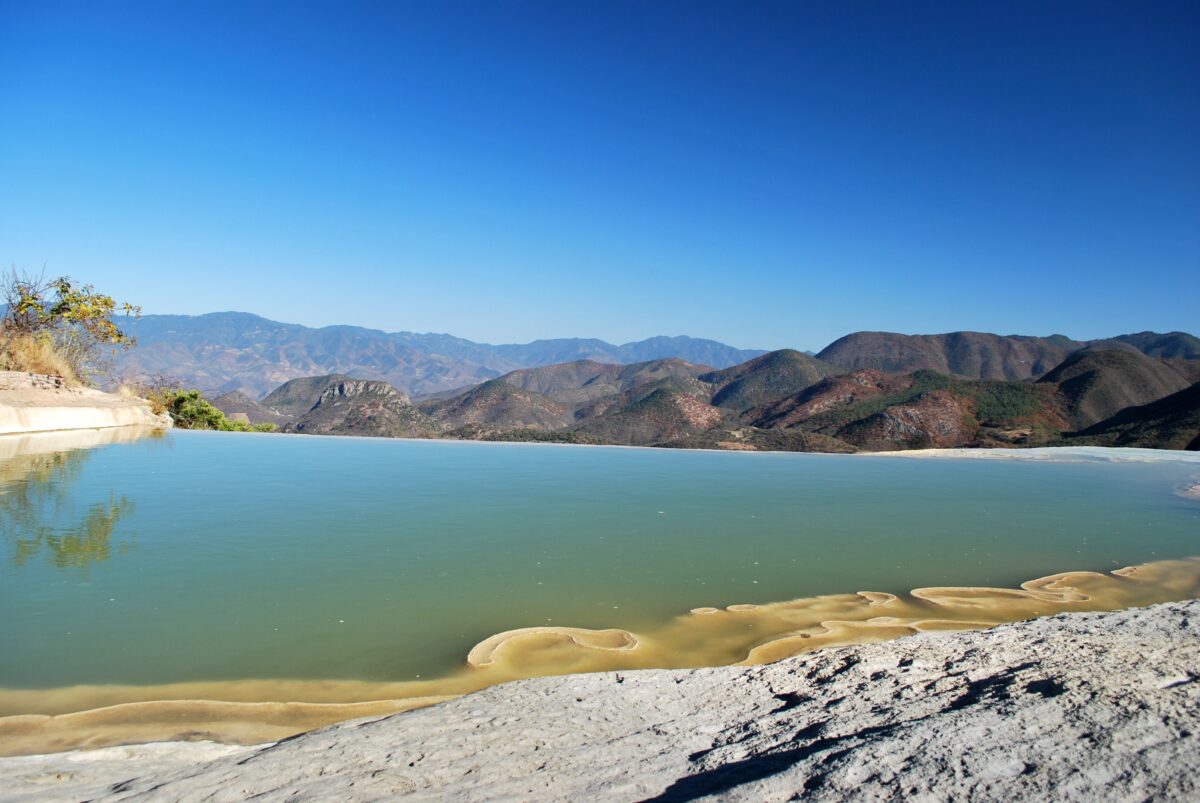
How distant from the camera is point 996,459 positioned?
1588cm

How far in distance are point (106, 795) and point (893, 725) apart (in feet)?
8.39

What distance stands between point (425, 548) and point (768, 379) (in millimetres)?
65407

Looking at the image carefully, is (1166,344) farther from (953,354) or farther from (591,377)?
(591,377)

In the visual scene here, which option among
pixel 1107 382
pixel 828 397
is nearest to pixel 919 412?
pixel 828 397

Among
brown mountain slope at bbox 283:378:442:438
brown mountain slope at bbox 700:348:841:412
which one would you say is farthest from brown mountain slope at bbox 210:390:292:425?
brown mountain slope at bbox 700:348:841:412

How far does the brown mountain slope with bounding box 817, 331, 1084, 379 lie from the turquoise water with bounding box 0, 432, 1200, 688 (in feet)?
266

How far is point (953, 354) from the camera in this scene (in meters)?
91.1

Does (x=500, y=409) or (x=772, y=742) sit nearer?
(x=772, y=742)

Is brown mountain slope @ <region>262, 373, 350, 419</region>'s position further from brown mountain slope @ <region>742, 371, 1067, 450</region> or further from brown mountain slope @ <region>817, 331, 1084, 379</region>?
brown mountain slope @ <region>817, 331, 1084, 379</region>

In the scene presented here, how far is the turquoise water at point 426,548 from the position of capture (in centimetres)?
391

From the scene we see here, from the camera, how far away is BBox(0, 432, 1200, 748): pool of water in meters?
3.90

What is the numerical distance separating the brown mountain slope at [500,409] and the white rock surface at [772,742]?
51231 millimetres

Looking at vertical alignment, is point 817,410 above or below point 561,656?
above

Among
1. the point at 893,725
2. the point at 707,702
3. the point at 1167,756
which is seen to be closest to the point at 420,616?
the point at 707,702
